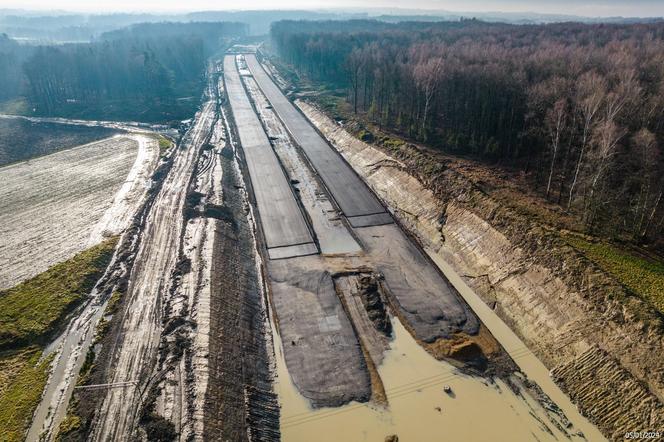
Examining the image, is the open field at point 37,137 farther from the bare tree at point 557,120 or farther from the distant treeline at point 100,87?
the bare tree at point 557,120

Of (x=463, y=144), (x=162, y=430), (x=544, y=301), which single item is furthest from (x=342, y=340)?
(x=463, y=144)

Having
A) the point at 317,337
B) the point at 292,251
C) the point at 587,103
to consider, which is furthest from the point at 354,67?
the point at 317,337

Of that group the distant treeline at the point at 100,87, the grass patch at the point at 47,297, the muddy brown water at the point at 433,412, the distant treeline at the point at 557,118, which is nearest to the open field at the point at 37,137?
the distant treeline at the point at 100,87

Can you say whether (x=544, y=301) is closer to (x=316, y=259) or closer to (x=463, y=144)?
(x=316, y=259)

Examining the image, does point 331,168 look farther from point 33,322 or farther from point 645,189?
point 33,322

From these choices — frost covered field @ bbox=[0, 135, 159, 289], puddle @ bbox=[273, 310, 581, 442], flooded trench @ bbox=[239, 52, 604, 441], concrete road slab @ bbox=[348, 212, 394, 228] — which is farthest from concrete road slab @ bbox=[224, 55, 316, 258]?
puddle @ bbox=[273, 310, 581, 442]

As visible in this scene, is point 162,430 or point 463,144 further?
point 463,144

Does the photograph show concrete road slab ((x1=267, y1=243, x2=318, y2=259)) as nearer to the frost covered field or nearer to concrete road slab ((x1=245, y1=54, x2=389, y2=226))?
concrete road slab ((x1=245, y1=54, x2=389, y2=226))
